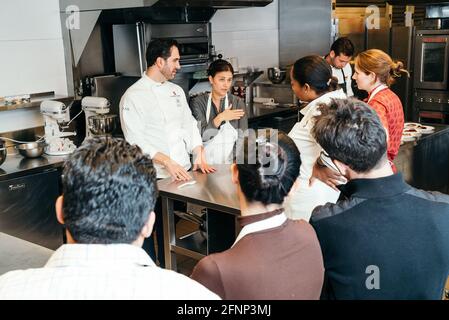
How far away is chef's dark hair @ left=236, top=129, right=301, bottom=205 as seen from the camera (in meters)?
1.57

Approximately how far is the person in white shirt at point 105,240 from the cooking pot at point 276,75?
15.0 feet

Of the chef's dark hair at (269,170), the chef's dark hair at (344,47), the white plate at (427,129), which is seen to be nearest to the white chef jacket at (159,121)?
the chef's dark hair at (269,170)

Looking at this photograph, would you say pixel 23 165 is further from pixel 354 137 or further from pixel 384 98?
pixel 354 137

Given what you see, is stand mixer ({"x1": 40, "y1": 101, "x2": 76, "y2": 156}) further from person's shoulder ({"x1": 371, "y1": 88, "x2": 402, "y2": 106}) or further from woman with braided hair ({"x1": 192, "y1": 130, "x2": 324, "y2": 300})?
woman with braided hair ({"x1": 192, "y1": 130, "x2": 324, "y2": 300})

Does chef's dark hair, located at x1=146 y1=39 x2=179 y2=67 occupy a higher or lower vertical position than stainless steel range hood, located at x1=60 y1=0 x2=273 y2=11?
lower

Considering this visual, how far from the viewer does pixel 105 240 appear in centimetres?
114

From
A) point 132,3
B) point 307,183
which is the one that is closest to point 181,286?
point 307,183

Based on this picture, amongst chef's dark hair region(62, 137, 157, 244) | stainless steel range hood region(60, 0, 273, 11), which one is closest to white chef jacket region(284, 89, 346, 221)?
chef's dark hair region(62, 137, 157, 244)

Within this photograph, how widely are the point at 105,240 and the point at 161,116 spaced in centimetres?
241

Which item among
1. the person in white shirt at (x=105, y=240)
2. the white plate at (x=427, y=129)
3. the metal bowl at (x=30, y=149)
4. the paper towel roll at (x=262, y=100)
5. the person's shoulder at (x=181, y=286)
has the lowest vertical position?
the white plate at (x=427, y=129)

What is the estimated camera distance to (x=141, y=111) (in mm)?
3404

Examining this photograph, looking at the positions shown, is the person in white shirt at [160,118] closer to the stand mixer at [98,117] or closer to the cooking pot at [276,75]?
the stand mixer at [98,117]

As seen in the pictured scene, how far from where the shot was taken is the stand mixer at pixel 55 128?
3.87m

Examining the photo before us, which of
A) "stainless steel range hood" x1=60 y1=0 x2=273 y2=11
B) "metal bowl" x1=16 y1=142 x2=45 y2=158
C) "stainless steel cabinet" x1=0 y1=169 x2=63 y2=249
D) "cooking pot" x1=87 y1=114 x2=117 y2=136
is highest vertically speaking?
"stainless steel range hood" x1=60 y1=0 x2=273 y2=11
